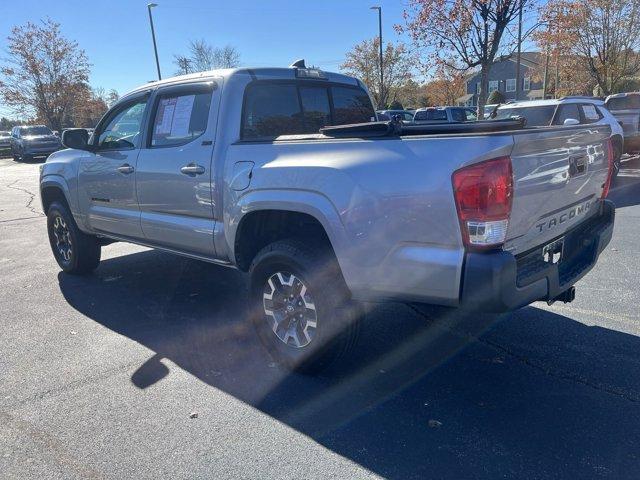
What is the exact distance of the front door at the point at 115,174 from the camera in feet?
15.7

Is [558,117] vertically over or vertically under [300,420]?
over

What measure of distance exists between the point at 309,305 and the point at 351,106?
7.40 ft

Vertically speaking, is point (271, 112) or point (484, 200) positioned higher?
point (271, 112)

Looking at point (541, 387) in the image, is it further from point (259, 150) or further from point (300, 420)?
point (259, 150)

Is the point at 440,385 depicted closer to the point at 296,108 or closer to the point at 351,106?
the point at 296,108

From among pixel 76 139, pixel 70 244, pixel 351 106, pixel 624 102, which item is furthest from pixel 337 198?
pixel 624 102

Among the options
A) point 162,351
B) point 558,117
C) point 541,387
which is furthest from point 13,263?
point 558,117

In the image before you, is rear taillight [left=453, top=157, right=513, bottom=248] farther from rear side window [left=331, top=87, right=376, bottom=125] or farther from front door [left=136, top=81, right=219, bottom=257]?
rear side window [left=331, top=87, right=376, bottom=125]

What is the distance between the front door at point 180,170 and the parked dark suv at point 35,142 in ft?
83.1

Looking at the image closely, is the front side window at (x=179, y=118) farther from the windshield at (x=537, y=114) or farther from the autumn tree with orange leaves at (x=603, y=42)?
the autumn tree with orange leaves at (x=603, y=42)

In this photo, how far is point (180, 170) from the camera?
412cm

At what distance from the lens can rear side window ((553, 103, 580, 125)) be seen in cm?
1020

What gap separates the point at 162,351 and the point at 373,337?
1.65 meters

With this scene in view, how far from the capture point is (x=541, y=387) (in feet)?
10.8
